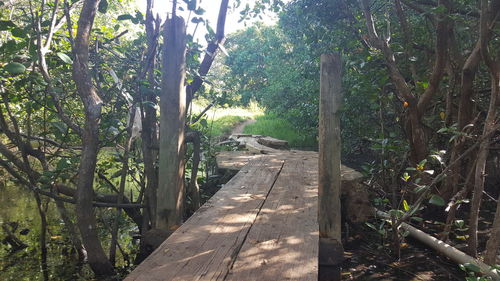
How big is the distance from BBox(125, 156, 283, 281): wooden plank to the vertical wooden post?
52 centimetres

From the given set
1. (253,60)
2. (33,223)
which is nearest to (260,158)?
(33,223)

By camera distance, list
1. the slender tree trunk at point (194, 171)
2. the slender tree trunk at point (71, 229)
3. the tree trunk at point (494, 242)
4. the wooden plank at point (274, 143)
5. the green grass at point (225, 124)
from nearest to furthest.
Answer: the tree trunk at point (494, 242) < the slender tree trunk at point (194, 171) < the slender tree trunk at point (71, 229) < the wooden plank at point (274, 143) < the green grass at point (225, 124)

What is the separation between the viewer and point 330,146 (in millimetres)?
2971

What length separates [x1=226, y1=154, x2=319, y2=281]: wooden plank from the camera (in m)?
2.07

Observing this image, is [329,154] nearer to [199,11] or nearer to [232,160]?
[199,11]

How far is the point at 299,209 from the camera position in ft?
10.6

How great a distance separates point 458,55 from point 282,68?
1340 cm

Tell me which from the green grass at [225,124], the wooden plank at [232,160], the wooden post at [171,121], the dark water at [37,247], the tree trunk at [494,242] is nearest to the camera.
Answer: the wooden post at [171,121]

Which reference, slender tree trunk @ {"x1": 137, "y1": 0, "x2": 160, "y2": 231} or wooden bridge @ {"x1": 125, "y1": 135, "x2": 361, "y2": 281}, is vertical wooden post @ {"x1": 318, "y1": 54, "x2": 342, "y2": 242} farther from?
slender tree trunk @ {"x1": 137, "y1": 0, "x2": 160, "y2": 231}

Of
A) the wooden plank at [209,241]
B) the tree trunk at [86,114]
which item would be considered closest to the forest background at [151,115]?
the tree trunk at [86,114]

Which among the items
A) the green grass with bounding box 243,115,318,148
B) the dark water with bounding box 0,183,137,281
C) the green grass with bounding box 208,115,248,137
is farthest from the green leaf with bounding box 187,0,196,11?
the green grass with bounding box 208,115,248,137

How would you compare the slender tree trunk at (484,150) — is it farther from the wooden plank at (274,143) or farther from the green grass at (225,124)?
the green grass at (225,124)

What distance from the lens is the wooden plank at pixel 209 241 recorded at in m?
2.05

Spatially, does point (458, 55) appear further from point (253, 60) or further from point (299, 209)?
point (253, 60)
